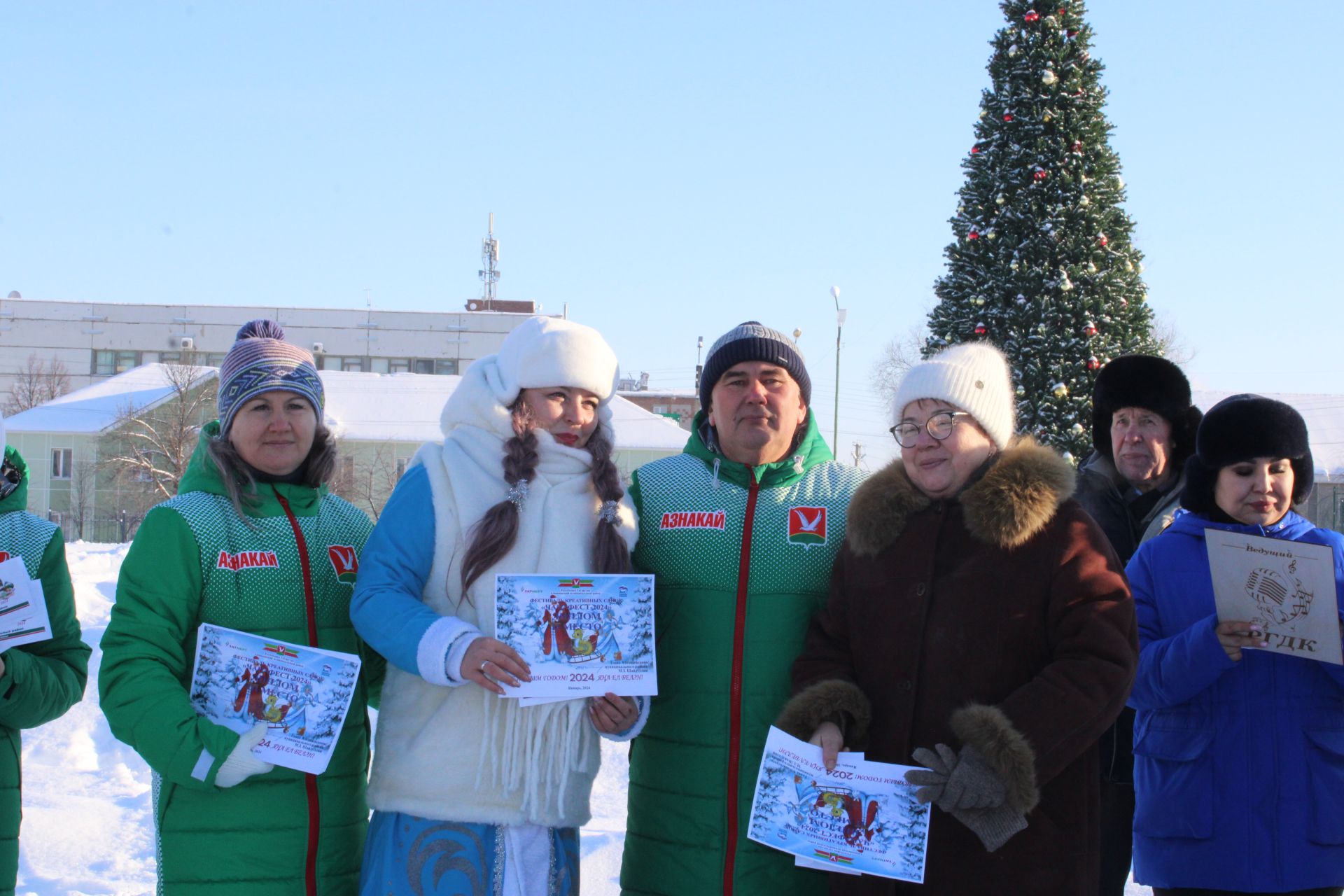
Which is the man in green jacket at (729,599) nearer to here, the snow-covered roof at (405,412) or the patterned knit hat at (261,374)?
the patterned knit hat at (261,374)

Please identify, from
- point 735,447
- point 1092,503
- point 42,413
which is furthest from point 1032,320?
point 42,413

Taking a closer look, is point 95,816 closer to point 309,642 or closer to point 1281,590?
point 309,642

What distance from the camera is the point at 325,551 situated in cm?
352

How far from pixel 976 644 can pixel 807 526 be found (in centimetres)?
70

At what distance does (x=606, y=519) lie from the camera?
3398 millimetres

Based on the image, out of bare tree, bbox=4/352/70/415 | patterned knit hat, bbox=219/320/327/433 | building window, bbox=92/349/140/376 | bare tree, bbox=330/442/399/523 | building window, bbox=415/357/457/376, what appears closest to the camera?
patterned knit hat, bbox=219/320/327/433

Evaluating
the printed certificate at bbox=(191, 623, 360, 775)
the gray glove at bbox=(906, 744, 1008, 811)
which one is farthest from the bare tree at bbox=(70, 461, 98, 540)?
the gray glove at bbox=(906, 744, 1008, 811)

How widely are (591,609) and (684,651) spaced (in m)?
0.41

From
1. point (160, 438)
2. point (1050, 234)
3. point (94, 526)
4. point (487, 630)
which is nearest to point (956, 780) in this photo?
point (487, 630)

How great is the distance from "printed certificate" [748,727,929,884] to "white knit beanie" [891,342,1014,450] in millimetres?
1047

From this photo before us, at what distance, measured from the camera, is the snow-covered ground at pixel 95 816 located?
17.1 feet

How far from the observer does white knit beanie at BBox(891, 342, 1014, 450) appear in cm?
325

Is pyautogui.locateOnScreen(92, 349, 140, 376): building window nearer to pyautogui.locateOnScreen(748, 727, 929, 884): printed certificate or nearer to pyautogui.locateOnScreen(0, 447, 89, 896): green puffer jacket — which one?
pyautogui.locateOnScreen(0, 447, 89, 896): green puffer jacket

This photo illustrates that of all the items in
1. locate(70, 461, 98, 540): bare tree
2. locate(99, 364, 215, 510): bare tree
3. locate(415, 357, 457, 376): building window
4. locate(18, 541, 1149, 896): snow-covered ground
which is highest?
locate(415, 357, 457, 376): building window
